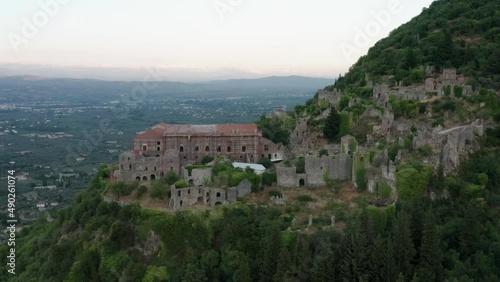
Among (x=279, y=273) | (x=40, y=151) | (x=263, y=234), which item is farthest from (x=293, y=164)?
(x=40, y=151)

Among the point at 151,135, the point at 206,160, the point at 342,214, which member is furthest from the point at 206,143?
the point at 342,214

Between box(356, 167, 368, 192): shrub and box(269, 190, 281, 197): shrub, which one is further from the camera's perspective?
box(269, 190, 281, 197): shrub

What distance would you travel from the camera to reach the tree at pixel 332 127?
1892 inches

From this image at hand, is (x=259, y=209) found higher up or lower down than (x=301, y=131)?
lower down

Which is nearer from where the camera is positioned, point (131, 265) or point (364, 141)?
point (131, 265)

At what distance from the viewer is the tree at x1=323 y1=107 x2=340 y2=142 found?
4806 cm

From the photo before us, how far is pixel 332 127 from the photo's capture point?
48.0 metres

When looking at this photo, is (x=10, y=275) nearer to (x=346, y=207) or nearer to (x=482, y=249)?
(x=346, y=207)

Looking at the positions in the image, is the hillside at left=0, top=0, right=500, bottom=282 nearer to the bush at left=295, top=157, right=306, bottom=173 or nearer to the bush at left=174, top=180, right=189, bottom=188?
the bush at left=295, top=157, right=306, bottom=173

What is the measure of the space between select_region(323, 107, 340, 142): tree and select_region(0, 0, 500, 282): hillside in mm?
97

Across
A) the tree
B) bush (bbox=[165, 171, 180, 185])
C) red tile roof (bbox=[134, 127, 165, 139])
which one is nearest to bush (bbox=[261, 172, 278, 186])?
bush (bbox=[165, 171, 180, 185])

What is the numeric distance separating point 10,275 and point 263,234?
79.1 ft

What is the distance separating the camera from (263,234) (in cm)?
3238

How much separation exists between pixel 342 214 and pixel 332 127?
1588 cm
